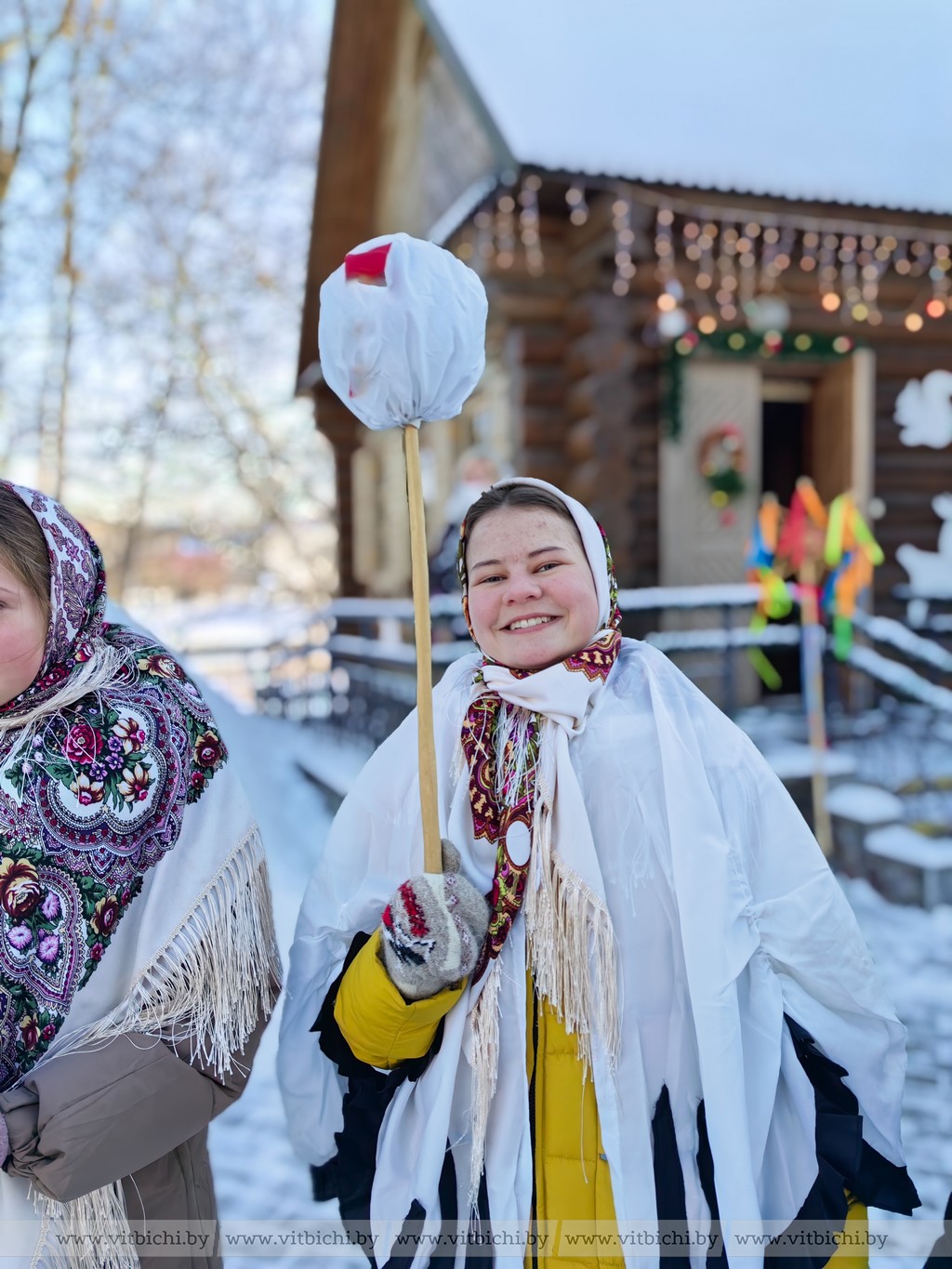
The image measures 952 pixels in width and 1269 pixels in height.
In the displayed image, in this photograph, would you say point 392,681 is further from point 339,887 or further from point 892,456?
point 339,887

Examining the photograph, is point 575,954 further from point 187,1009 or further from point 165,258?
point 165,258

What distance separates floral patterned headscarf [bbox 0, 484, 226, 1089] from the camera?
1221 mm

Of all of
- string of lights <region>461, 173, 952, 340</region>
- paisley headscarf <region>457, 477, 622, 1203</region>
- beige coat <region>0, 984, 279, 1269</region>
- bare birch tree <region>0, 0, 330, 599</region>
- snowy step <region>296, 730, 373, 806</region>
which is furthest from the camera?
bare birch tree <region>0, 0, 330, 599</region>

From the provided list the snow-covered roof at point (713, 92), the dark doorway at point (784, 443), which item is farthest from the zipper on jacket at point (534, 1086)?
the dark doorway at point (784, 443)

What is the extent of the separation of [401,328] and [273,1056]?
2817 millimetres

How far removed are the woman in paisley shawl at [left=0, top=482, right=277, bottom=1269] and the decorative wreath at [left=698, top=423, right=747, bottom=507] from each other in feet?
15.7

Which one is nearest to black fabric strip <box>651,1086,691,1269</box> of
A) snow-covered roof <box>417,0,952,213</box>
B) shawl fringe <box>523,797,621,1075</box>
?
shawl fringe <box>523,797,621,1075</box>

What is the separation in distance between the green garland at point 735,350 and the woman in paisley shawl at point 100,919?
467 centimetres

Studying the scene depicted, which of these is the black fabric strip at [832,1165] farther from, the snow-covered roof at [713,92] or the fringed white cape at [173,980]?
the snow-covered roof at [713,92]

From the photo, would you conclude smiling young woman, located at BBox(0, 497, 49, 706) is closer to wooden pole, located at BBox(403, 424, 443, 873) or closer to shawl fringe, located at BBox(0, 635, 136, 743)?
shawl fringe, located at BBox(0, 635, 136, 743)

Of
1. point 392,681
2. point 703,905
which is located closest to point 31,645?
point 703,905

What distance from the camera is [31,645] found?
1.25 metres

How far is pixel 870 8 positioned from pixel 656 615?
11.4 ft

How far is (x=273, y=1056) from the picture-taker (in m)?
3.20
